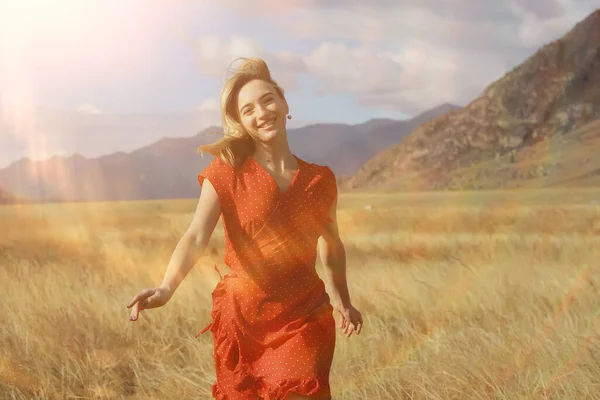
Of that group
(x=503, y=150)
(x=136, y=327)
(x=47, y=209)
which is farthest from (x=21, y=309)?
(x=503, y=150)

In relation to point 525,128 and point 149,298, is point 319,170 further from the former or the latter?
point 525,128

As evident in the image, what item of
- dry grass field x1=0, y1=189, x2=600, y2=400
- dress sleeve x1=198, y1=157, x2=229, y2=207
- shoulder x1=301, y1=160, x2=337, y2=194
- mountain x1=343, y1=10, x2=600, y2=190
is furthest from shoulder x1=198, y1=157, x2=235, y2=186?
mountain x1=343, y1=10, x2=600, y2=190

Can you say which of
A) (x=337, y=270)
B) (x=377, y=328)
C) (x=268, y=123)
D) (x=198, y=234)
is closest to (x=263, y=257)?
(x=198, y=234)

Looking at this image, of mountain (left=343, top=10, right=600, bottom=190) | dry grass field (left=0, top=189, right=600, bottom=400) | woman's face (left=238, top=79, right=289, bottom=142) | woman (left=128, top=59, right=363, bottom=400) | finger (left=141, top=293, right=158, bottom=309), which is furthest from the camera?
mountain (left=343, top=10, right=600, bottom=190)

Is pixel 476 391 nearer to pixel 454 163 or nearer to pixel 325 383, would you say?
pixel 325 383

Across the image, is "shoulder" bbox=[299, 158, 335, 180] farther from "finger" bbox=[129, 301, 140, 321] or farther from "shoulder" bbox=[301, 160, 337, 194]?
"finger" bbox=[129, 301, 140, 321]

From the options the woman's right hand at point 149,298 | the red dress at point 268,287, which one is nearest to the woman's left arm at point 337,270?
the red dress at point 268,287

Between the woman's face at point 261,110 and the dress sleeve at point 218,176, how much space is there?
0.58 feet

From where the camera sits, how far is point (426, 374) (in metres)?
4.02

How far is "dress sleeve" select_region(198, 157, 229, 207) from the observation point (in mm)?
2971

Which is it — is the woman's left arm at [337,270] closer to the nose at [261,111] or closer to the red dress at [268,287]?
the red dress at [268,287]

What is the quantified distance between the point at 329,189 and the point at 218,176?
1.44 ft

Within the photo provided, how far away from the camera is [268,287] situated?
2.96m

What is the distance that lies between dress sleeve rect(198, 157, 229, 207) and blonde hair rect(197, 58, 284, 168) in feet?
0.14
